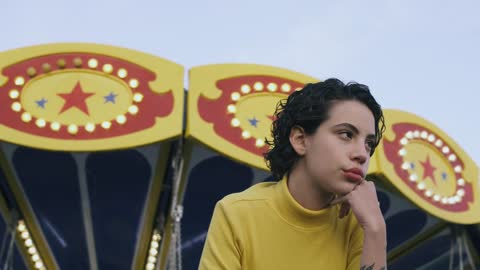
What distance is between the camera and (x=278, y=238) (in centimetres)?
192

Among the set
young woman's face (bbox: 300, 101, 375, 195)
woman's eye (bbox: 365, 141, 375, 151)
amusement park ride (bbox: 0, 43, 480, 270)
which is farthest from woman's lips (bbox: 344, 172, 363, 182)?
amusement park ride (bbox: 0, 43, 480, 270)

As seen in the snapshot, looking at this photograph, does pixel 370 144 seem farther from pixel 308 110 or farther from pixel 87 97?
pixel 87 97

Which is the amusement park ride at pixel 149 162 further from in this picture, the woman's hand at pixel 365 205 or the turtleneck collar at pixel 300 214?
the woman's hand at pixel 365 205

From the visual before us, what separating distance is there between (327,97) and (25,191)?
680 centimetres

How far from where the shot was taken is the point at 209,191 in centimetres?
833

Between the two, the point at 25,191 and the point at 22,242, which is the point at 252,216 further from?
the point at 22,242

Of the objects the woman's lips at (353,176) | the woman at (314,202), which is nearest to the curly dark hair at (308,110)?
the woman at (314,202)

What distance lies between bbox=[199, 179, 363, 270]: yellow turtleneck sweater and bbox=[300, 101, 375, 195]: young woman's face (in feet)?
0.29

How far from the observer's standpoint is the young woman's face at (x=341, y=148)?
1862 millimetres

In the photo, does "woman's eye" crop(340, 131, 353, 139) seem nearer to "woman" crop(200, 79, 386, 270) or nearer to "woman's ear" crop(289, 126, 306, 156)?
"woman" crop(200, 79, 386, 270)

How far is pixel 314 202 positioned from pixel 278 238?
13 centimetres

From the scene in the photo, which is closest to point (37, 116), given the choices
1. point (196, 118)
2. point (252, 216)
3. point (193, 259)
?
point (196, 118)

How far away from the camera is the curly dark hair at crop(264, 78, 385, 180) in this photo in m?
1.94

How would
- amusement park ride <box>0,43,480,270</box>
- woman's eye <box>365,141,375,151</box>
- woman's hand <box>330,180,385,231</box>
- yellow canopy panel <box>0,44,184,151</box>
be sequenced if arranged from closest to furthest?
woman's hand <box>330,180,385,231</box> → woman's eye <box>365,141,375,151</box> → yellow canopy panel <box>0,44,184,151</box> → amusement park ride <box>0,43,480,270</box>
